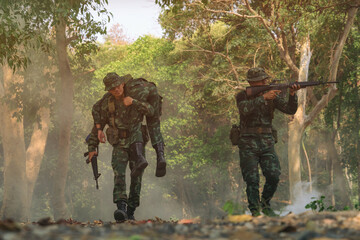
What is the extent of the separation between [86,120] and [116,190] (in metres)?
29.3

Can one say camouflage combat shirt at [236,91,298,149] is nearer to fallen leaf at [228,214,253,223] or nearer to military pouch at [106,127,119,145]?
military pouch at [106,127,119,145]

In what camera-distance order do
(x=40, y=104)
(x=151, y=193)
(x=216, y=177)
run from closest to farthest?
1. (x=40, y=104)
2. (x=216, y=177)
3. (x=151, y=193)

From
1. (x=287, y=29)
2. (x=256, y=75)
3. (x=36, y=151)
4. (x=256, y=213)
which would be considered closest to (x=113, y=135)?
(x=256, y=75)

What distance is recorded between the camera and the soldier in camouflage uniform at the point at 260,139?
25.2 ft

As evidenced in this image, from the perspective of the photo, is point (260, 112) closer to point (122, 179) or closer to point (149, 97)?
point (149, 97)

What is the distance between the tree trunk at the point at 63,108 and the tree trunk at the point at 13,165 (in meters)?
1.97

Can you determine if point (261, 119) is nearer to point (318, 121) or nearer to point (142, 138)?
point (142, 138)

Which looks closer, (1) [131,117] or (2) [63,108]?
(1) [131,117]

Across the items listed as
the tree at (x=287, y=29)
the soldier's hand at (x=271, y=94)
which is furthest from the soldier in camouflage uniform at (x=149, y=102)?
the tree at (x=287, y=29)

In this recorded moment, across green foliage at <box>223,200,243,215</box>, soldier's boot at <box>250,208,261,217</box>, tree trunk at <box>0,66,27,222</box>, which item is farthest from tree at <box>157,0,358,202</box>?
green foliage at <box>223,200,243,215</box>

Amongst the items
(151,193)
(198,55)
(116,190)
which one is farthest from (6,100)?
(151,193)

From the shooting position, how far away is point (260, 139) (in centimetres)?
784

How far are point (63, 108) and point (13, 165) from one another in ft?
16.1

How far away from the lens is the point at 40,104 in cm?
2434
